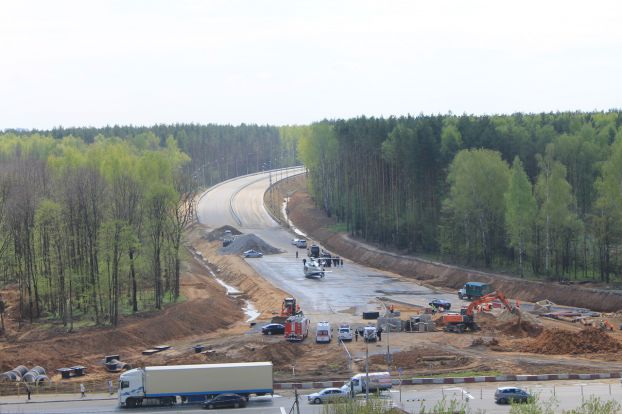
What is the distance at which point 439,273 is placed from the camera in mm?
112000

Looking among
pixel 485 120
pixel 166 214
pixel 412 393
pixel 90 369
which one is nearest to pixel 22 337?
pixel 90 369

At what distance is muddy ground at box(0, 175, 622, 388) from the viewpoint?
63438mm

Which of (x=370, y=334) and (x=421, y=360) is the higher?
(x=370, y=334)

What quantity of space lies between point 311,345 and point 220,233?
84913 mm

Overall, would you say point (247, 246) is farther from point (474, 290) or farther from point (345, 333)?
point (345, 333)

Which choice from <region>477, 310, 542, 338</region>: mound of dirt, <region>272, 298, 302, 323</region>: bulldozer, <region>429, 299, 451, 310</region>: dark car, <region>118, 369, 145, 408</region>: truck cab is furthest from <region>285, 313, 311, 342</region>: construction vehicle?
A: <region>118, 369, 145, 408</region>: truck cab

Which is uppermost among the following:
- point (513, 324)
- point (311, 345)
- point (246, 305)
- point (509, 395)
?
point (509, 395)

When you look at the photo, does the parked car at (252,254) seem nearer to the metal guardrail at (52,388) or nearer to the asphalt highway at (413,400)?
the metal guardrail at (52,388)

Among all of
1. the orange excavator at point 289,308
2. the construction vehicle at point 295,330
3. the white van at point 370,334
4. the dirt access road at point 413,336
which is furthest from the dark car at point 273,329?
the orange excavator at point 289,308

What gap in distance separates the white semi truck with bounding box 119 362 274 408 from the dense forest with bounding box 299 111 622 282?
50135 millimetres

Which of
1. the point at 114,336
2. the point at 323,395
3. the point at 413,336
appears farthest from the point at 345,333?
the point at 323,395

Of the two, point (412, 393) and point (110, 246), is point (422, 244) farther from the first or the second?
point (412, 393)

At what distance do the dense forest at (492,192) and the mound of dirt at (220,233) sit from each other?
62.0 ft

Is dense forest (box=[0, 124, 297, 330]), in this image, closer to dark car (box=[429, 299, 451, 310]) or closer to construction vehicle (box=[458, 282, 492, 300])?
dark car (box=[429, 299, 451, 310])
